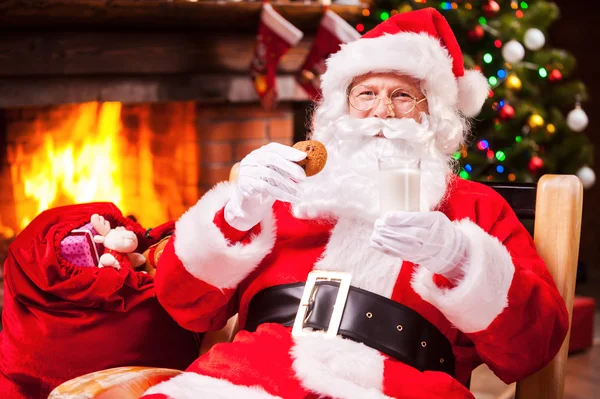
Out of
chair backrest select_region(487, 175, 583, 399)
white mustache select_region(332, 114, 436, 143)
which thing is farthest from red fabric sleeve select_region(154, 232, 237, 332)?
chair backrest select_region(487, 175, 583, 399)

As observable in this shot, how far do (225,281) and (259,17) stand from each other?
74.7 inches

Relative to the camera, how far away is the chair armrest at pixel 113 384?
1.38 m

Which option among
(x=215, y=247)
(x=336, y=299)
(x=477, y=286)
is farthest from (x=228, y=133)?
(x=477, y=286)

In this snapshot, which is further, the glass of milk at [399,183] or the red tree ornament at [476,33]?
the red tree ornament at [476,33]

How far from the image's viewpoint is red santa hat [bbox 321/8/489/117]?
1731 millimetres

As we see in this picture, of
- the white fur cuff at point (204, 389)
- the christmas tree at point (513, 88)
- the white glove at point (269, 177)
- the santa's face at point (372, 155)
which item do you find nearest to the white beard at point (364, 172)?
the santa's face at point (372, 155)

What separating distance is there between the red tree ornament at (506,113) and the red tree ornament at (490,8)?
18.6 inches

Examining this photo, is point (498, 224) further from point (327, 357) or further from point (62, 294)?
point (62, 294)

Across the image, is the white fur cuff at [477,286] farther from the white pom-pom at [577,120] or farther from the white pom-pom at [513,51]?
the white pom-pom at [577,120]

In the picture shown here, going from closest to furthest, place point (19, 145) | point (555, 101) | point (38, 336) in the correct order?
point (38, 336), point (19, 145), point (555, 101)

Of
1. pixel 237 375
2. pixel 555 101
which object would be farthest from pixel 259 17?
pixel 237 375

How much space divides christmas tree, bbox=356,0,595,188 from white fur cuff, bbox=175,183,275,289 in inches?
86.0

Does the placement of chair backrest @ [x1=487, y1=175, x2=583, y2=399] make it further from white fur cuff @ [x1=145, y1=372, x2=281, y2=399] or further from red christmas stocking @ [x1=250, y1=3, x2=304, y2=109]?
red christmas stocking @ [x1=250, y1=3, x2=304, y2=109]

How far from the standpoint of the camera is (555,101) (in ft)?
13.3
